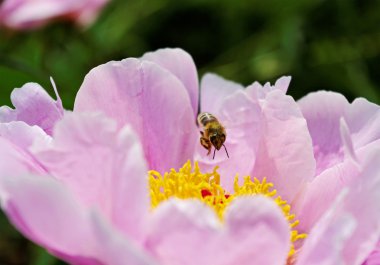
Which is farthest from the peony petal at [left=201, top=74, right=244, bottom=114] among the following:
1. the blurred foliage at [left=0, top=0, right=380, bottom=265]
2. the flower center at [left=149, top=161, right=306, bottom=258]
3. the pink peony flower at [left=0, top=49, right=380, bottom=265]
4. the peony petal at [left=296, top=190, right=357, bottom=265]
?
the blurred foliage at [left=0, top=0, right=380, bottom=265]

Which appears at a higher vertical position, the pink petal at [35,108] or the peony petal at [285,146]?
the peony petal at [285,146]

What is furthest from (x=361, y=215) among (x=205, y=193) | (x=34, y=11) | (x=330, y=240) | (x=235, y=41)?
(x=235, y=41)

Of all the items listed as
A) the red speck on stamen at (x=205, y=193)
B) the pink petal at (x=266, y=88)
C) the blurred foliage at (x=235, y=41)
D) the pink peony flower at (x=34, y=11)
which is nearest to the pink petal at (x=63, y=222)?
the red speck on stamen at (x=205, y=193)

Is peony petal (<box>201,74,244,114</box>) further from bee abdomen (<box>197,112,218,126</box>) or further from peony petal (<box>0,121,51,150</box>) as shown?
peony petal (<box>0,121,51,150</box>)

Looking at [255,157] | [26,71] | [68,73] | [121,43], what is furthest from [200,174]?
[121,43]

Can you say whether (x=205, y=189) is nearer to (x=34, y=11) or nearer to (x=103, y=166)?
(x=103, y=166)

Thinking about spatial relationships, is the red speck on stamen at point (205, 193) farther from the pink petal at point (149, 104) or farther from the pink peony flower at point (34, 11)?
the pink peony flower at point (34, 11)
